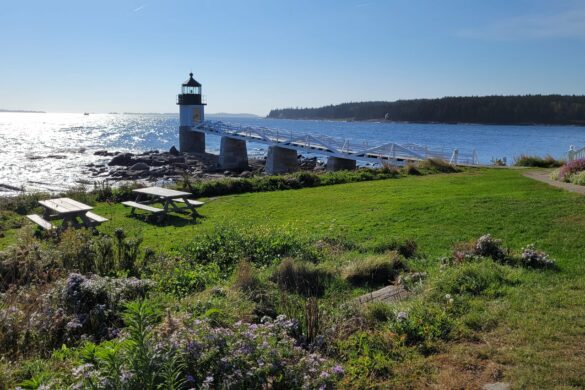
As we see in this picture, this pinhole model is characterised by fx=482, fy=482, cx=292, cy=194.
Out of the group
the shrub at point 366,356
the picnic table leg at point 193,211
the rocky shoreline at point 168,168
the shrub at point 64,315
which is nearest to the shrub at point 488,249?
the shrub at point 366,356

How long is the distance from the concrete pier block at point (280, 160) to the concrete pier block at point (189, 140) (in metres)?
16.5

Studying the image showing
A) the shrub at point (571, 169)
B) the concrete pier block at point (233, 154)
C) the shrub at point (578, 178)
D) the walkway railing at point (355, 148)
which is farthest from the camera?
the concrete pier block at point (233, 154)

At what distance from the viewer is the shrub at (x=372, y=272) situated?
643cm

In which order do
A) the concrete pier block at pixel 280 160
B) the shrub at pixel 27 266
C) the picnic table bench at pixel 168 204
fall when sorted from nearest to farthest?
the shrub at pixel 27 266 → the picnic table bench at pixel 168 204 → the concrete pier block at pixel 280 160

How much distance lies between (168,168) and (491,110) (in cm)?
10048

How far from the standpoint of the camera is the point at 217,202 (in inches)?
575

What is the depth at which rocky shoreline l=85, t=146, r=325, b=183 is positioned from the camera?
1295 inches

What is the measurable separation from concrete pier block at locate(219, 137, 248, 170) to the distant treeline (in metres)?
63.5

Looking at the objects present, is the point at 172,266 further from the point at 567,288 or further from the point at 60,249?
the point at 567,288

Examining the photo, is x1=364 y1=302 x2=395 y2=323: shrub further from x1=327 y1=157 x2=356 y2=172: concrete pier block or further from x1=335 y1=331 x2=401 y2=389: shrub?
x1=327 y1=157 x2=356 y2=172: concrete pier block

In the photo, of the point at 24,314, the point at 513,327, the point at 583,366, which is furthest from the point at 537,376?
the point at 24,314

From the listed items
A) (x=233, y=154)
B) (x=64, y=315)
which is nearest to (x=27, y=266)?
(x=64, y=315)

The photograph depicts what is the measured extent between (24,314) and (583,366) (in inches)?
198

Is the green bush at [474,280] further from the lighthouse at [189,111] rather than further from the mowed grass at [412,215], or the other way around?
the lighthouse at [189,111]
